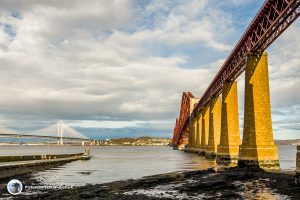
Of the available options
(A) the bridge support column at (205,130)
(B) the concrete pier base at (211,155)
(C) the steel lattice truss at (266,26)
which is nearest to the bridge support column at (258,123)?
(C) the steel lattice truss at (266,26)

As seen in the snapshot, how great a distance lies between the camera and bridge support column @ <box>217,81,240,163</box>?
5678 centimetres

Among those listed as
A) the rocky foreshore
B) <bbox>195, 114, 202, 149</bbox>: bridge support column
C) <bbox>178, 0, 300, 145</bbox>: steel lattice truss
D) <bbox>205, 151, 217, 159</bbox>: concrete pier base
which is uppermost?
<bbox>178, 0, 300, 145</bbox>: steel lattice truss

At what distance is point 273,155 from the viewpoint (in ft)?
129

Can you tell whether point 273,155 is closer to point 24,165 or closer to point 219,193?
point 219,193

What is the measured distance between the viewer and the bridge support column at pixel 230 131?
186 feet

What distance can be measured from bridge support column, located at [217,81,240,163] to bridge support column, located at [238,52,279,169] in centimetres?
1529

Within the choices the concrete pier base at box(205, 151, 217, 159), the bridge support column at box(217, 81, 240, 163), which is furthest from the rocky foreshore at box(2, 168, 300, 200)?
the concrete pier base at box(205, 151, 217, 159)

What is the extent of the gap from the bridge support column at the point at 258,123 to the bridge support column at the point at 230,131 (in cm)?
1529

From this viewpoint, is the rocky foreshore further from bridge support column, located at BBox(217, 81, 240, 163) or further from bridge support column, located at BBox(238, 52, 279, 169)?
bridge support column, located at BBox(217, 81, 240, 163)

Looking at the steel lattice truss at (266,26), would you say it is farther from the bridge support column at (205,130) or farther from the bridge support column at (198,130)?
the bridge support column at (198,130)

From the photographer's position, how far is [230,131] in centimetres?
5662

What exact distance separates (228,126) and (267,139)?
1720 cm

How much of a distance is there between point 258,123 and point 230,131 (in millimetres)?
16928

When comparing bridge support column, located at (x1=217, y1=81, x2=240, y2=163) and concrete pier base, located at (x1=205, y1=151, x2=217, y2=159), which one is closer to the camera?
bridge support column, located at (x1=217, y1=81, x2=240, y2=163)
